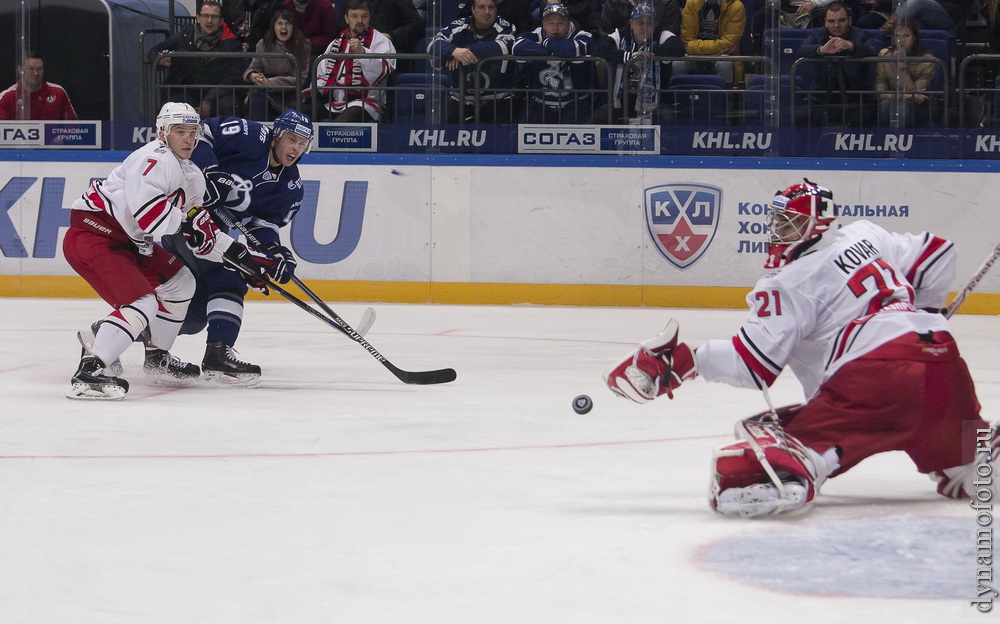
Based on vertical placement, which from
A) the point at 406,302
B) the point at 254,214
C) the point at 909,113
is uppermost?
the point at 909,113

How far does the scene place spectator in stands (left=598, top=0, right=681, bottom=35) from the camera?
8.12 meters

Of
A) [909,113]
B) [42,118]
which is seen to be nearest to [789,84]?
[909,113]

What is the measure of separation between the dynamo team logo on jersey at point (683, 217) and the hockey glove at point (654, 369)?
5208mm

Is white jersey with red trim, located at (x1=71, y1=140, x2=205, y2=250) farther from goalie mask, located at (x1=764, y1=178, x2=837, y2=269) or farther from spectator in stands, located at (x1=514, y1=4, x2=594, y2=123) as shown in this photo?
spectator in stands, located at (x1=514, y1=4, x2=594, y2=123)

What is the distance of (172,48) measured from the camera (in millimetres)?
8414

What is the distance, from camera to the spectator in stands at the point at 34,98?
27.6 ft

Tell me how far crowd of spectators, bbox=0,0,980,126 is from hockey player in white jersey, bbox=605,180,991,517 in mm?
5192

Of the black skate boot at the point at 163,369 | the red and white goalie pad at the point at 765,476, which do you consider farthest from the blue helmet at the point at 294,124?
the red and white goalie pad at the point at 765,476

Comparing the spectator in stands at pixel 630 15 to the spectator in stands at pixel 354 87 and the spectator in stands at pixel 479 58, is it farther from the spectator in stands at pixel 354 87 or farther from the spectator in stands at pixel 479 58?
the spectator in stands at pixel 354 87

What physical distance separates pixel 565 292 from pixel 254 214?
3125 mm

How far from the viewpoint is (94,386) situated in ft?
14.6

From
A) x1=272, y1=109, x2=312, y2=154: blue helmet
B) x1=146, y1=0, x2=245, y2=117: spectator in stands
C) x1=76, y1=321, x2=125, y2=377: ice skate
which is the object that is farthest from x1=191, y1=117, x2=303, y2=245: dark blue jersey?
x1=146, y1=0, x2=245, y2=117: spectator in stands

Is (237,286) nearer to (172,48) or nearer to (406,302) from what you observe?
(406,302)

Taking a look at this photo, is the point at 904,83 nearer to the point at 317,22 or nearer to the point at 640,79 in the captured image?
the point at 640,79
